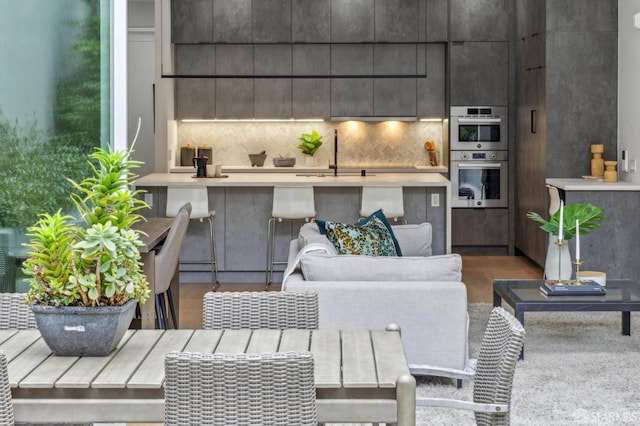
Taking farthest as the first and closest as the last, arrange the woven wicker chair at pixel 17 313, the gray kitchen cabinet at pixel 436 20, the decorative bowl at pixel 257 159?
the decorative bowl at pixel 257 159, the gray kitchen cabinet at pixel 436 20, the woven wicker chair at pixel 17 313

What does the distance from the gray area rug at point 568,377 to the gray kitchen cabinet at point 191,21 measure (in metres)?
5.21

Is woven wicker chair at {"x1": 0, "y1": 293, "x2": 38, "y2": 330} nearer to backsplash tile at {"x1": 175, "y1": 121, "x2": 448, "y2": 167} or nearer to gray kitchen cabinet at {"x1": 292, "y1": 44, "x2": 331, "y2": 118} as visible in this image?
gray kitchen cabinet at {"x1": 292, "y1": 44, "x2": 331, "y2": 118}

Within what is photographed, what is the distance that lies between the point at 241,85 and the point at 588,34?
3.96m

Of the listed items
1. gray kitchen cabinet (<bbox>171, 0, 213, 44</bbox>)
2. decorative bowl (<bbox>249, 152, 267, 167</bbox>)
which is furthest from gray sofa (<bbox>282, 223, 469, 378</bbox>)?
gray kitchen cabinet (<bbox>171, 0, 213, 44</bbox>)

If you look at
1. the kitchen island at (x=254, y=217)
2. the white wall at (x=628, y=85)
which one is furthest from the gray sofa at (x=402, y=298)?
the white wall at (x=628, y=85)

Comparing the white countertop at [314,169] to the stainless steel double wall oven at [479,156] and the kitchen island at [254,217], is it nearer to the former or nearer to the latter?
the stainless steel double wall oven at [479,156]

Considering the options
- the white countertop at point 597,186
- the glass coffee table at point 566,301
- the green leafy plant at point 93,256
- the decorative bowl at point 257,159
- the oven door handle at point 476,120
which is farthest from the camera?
the decorative bowl at point 257,159

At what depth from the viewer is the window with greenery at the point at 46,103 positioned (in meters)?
3.95

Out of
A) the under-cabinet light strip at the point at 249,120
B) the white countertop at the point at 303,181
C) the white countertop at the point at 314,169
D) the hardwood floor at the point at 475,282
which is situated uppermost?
the under-cabinet light strip at the point at 249,120

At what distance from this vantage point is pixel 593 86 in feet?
30.2

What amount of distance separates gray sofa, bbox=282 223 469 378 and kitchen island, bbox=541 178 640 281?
3521 millimetres

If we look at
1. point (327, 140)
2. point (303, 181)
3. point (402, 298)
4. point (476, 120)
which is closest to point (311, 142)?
point (327, 140)

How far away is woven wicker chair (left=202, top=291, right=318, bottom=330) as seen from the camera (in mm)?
3369

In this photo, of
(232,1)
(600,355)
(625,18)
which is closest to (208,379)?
(600,355)
